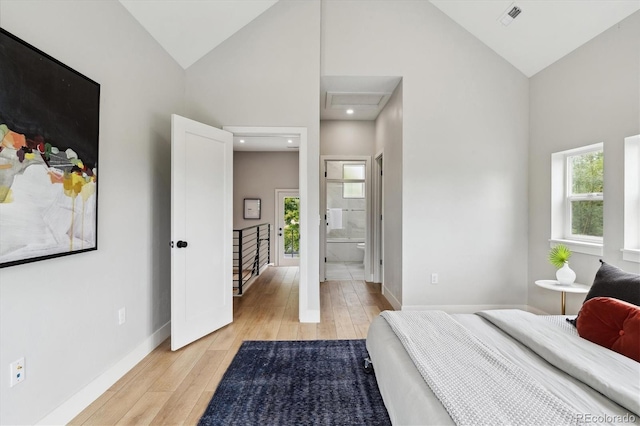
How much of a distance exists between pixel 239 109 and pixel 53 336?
256 centimetres

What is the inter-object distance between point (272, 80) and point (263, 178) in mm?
4171

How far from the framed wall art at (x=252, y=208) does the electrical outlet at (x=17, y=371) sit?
596 centimetres

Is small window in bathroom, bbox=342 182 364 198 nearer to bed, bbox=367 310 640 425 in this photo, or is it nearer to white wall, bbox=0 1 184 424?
white wall, bbox=0 1 184 424

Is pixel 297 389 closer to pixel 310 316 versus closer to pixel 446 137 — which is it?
pixel 310 316

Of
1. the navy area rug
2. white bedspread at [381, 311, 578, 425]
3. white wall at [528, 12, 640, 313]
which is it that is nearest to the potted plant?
white wall at [528, 12, 640, 313]

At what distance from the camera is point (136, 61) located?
2.56 meters

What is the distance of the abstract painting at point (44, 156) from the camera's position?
4.86ft

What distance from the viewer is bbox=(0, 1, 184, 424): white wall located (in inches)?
63.6

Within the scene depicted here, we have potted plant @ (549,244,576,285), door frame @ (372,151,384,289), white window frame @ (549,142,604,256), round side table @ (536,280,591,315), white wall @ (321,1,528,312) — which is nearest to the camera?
round side table @ (536,280,591,315)

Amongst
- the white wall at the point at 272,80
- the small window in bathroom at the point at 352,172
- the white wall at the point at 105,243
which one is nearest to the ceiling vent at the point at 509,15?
the white wall at the point at 272,80

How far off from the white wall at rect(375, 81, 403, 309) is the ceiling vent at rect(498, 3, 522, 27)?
3.62 feet

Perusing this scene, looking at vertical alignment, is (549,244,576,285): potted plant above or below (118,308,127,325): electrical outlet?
above

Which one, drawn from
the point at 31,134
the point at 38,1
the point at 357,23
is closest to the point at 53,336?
the point at 31,134

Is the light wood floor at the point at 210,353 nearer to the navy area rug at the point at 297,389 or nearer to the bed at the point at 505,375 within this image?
the navy area rug at the point at 297,389
